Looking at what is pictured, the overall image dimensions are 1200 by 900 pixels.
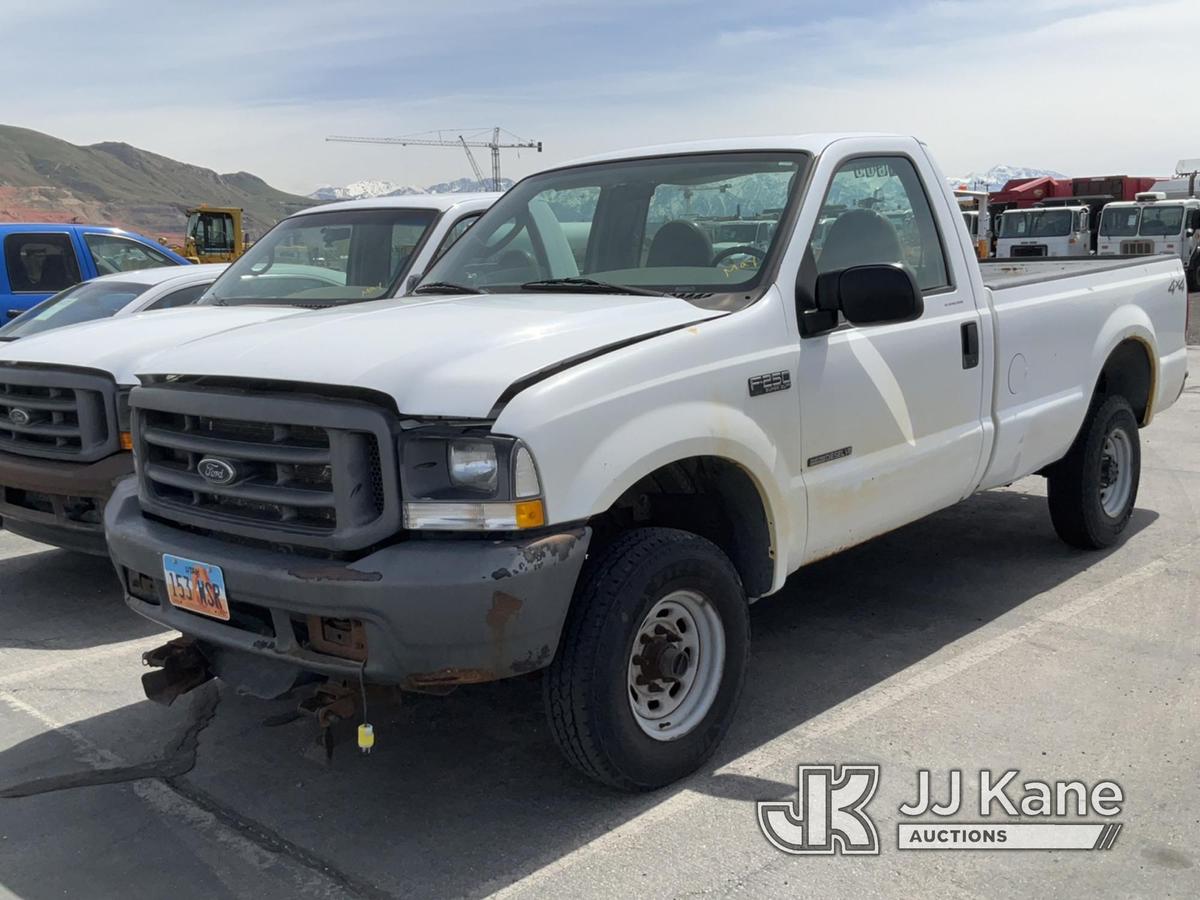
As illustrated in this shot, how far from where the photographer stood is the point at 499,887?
3.20m

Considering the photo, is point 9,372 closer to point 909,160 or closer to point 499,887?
point 499,887

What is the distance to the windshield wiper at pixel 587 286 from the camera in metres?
4.05

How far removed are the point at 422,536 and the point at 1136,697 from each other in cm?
280

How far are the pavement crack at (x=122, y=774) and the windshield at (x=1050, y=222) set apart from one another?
2998 centimetres

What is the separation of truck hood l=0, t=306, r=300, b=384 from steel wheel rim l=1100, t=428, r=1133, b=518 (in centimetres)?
427

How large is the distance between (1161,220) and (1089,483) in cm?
2516

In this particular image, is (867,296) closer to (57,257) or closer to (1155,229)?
(57,257)

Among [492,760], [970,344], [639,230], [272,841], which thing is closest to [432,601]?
[272,841]

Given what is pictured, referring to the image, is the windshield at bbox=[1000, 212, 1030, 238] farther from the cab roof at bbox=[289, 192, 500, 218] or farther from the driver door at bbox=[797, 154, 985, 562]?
the driver door at bbox=[797, 154, 985, 562]

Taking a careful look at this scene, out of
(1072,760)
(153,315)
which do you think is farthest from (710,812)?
(153,315)

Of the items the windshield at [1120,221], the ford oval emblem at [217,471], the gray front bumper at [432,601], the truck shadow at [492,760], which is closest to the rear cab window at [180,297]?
the truck shadow at [492,760]

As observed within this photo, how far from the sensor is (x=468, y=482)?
3164mm

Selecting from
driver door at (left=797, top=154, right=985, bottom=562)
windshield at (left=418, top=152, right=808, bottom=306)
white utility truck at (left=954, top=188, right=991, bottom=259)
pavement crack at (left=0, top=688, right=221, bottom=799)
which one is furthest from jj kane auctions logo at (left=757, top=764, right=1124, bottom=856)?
white utility truck at (left=954, top=188, right=991, bottom=259)

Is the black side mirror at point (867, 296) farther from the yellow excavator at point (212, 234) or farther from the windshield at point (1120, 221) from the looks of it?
the yellow excavator at point (212, 234)
